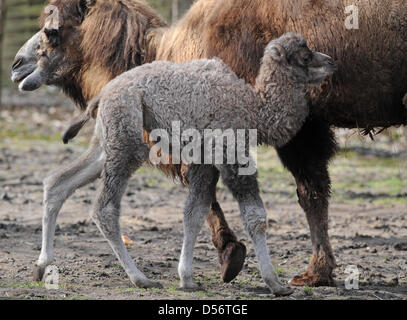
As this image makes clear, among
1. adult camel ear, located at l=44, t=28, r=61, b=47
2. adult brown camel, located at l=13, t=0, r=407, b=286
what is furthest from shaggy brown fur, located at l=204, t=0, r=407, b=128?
adult camel ear, located at l=44, t=28, r=61, b=47

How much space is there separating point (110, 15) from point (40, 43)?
0.64 meters

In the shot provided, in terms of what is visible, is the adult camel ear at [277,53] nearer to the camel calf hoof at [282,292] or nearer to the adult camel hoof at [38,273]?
the camel calf hoof at [282,292]

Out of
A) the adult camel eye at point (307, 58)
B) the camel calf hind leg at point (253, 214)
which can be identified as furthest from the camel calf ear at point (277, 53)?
the camel calf hind leg at point (253, 214)

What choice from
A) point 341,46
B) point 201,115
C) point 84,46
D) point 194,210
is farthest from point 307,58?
point 84,46

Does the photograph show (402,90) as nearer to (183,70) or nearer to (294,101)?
(294,101)

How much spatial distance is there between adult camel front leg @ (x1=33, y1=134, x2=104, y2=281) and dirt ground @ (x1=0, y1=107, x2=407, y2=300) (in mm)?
434

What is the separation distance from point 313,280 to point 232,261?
2.17 feet

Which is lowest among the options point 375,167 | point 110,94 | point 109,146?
point 375,167

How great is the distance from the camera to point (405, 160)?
1198 cm

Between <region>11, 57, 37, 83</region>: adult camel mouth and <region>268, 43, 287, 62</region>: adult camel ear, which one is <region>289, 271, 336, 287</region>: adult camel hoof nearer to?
<region>268, 43, 287, 62</region>: adult camel ear

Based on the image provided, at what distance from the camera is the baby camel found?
4.98 m

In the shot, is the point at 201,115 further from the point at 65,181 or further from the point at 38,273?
the point at 38,273
